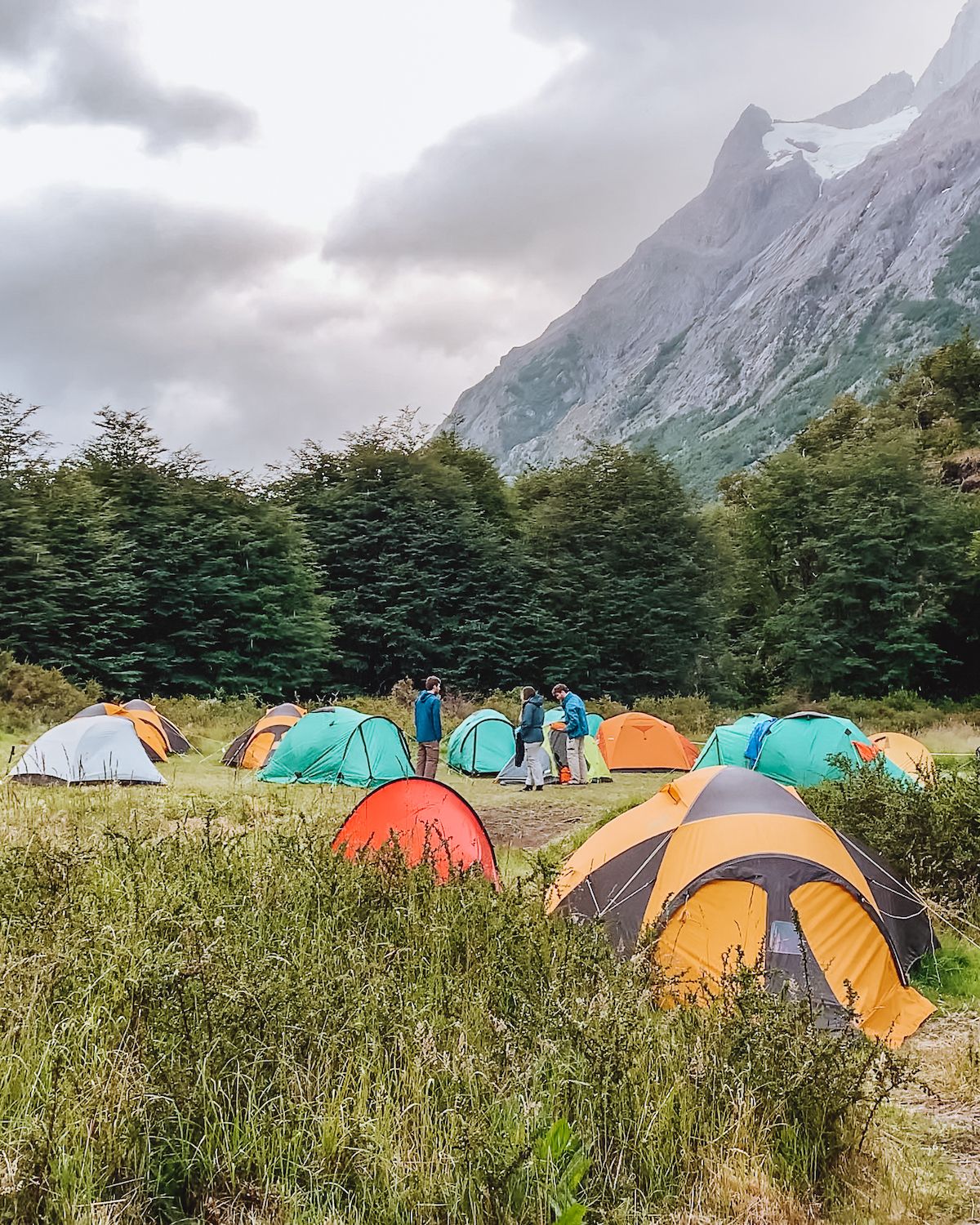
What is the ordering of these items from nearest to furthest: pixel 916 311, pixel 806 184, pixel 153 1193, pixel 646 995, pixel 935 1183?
pixel 153 1193
pixel 935 1183
pixel 646 995
pixel 916 311
pixel 806 184

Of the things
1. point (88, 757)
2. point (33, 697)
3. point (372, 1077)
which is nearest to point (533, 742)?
point (88, 757)

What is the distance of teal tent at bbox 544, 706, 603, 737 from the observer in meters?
17.1

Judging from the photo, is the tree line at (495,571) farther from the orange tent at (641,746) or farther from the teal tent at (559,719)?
the orange tent at (641,746)

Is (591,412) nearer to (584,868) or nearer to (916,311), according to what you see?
(916,311)

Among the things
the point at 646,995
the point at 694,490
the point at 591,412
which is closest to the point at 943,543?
the point at 694,490

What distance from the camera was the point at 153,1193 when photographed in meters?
2.61

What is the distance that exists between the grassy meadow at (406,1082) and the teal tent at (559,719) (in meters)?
12.7

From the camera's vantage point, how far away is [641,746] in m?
18.3

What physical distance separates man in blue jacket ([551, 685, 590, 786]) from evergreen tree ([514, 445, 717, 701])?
13.4 meters

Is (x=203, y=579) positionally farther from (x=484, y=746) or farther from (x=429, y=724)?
(x=429, y=724)

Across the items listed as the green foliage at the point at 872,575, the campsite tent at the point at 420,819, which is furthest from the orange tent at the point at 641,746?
the green foliage at the point at 872,575

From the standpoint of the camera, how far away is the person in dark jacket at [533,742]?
14930 millimetres

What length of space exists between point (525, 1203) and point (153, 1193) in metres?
1.12

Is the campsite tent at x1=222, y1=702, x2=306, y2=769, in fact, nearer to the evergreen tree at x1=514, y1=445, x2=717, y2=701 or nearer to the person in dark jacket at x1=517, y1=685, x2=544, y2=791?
the person in dark jacket at x1=517, y1=685, x2=544, y2=791
